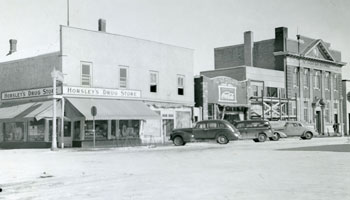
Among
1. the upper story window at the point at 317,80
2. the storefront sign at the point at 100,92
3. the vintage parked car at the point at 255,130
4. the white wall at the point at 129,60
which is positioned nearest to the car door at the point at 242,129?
the vintage parked car at the point at 255,130

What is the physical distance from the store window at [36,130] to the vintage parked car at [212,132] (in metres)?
8.60

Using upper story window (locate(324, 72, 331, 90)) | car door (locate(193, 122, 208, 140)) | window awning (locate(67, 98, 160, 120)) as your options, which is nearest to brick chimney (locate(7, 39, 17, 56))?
window awning (locate(67, 98, 160, 120))

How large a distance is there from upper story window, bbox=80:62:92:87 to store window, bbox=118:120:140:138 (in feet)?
11.4

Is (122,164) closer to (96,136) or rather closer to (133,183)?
(133,183)

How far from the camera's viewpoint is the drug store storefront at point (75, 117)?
2894 cm

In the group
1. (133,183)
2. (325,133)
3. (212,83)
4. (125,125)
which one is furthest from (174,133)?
(325,133)

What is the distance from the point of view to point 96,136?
30.5m

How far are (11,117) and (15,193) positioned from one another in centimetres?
2070

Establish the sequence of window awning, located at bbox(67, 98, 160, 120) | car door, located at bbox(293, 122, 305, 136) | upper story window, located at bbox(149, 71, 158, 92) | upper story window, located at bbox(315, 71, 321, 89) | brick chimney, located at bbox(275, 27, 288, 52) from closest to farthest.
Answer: window awning, located at bbox(67, 98, 160, 120), upper story window, located at bbox(149, 71, 158, 92), car door, located at bbox(293, 122, 305, 136), brick chimney, located at bbox(275, 27, 288, 52), upper story window, located at bbox(315, 71, 321, 89)

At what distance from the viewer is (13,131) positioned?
32.4 metres

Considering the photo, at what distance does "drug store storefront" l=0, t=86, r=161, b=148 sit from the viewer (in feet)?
94.9

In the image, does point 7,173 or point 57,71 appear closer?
point 7,173

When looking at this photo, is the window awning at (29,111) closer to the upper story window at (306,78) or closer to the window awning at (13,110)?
the window awning at (13,110)

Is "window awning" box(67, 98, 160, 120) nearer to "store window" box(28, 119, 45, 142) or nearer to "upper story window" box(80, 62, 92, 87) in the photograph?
"upper story window" box(80, 62, 92, 87)
